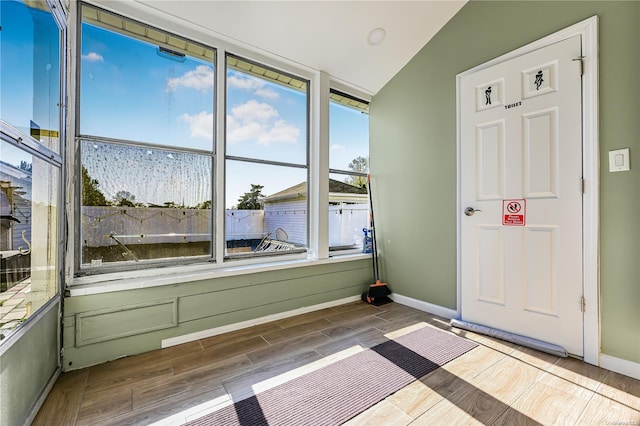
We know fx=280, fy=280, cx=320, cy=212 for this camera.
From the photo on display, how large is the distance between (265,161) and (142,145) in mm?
1132

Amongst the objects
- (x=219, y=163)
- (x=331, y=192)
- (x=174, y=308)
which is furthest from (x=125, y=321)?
(x=331, y=192)

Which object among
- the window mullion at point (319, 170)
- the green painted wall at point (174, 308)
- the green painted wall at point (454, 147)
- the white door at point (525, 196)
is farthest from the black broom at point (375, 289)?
the white door at point (525, 196)

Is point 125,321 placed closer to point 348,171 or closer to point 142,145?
point 142,145

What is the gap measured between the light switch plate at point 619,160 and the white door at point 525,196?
17 centimetres

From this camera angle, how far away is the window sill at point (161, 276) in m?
2.00

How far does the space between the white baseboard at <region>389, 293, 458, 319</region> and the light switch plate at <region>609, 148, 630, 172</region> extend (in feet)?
5.68

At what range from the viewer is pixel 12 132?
1.34m

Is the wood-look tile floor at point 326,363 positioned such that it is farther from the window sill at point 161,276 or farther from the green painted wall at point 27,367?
the window sill at point 161,276

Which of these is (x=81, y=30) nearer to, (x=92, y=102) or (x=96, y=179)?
(x=92, y=102)

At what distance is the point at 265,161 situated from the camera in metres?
3.03

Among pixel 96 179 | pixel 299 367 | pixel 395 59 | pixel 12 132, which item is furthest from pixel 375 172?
pixel 12 132

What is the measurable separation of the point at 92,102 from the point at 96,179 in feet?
1.93

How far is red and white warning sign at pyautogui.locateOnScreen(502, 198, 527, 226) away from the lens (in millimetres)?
2377

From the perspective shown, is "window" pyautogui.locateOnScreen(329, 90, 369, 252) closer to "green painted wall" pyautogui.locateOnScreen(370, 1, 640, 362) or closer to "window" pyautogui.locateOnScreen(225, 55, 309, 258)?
"green painted wall" pyautogui.locateOnScreen(370, 1, 640, 362)
